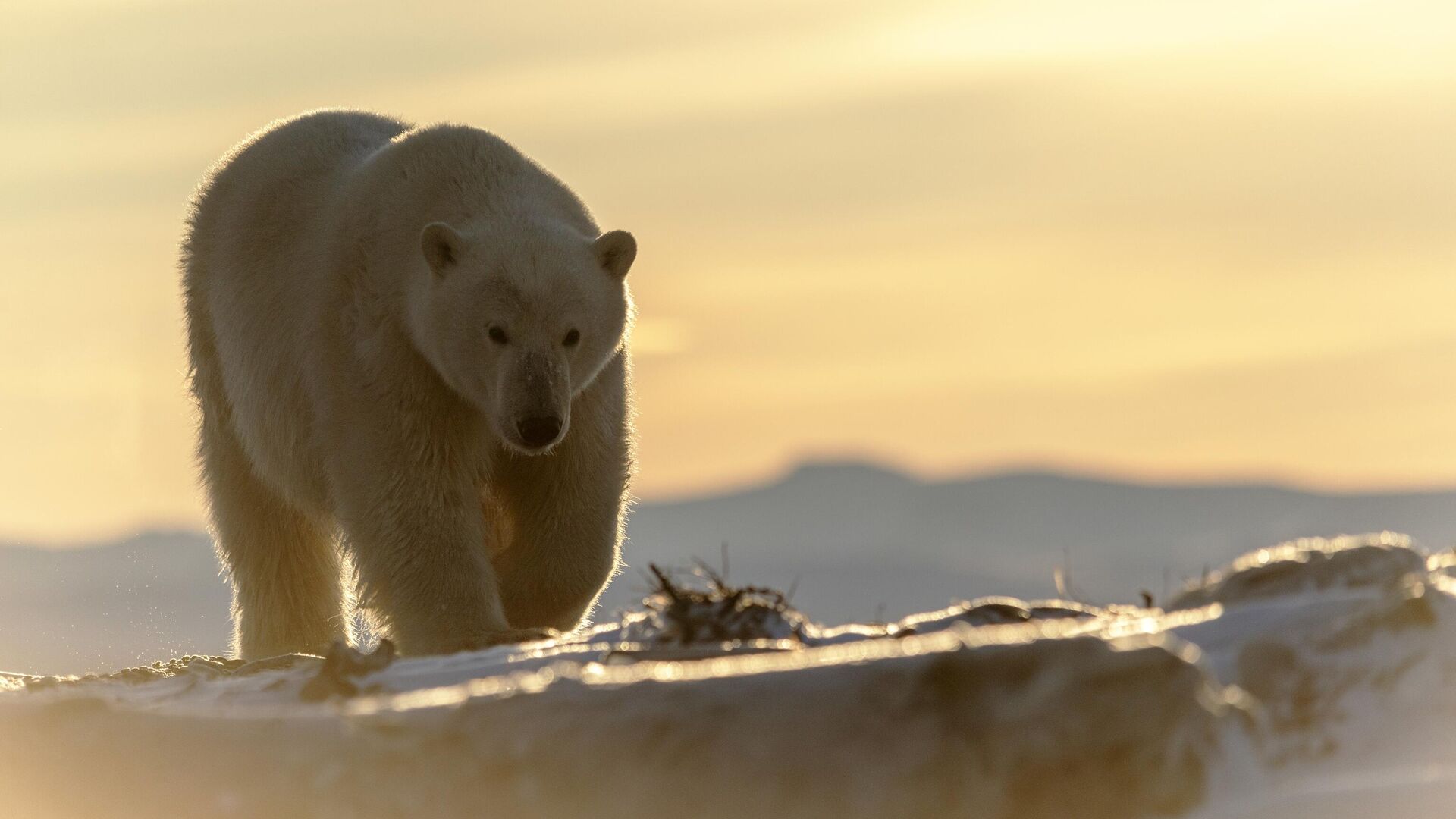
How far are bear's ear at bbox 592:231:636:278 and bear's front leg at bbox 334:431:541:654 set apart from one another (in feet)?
3.31

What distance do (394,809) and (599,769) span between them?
0.41 meters

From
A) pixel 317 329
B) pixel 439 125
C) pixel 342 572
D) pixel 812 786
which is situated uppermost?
pixel 439 125

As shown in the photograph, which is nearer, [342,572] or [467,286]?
[467,286]

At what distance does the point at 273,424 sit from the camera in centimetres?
764

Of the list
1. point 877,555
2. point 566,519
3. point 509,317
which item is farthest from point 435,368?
point 877,555

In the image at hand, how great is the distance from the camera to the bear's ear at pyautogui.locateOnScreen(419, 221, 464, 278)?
6.79 meters

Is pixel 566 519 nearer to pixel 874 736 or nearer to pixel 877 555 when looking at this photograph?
pixel 874 736

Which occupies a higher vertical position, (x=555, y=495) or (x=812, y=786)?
(x=555, y=495)

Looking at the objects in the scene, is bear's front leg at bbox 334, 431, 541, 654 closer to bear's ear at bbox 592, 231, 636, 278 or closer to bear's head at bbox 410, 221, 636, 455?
bear's head at bbox 410, 221, 636, 455

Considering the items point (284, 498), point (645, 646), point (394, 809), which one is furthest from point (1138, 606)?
point (284, 498)

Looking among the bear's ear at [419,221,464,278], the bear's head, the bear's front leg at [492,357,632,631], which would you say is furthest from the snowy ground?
the bear's front leg at [492,357,632,631]

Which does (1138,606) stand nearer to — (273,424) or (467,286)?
(467,286)

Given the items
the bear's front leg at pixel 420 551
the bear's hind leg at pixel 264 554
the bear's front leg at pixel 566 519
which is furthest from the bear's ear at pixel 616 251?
the bear's hind leg at pixel 264 554

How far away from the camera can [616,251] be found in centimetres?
719
